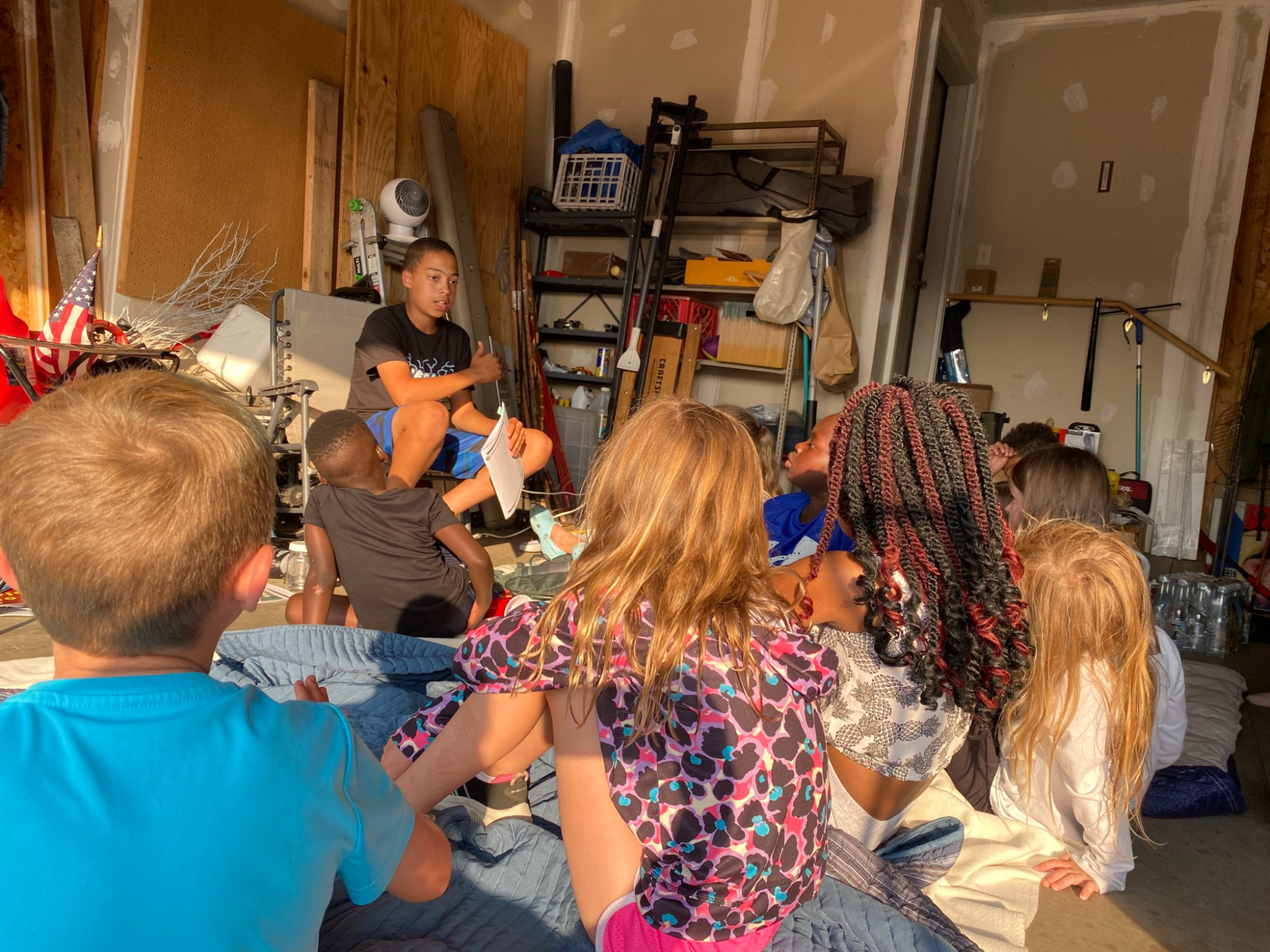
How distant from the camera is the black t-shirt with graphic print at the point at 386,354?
3.52 meters

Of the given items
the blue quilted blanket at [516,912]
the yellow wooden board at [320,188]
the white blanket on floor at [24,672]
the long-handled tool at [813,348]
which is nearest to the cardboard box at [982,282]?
the long-handled tool at [813,348]

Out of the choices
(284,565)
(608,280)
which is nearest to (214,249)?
(284,565)

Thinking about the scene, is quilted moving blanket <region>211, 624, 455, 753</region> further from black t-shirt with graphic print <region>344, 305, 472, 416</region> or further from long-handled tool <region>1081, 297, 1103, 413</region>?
long-handled tool <region>1081, 297, 1103, 413</region>

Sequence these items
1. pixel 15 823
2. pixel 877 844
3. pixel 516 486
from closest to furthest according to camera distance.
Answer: pixel 15 823
pixel 877 844
pixel 516 486

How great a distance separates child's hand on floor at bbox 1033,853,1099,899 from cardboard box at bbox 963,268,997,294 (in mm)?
4941

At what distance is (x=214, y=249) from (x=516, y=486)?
1.93m

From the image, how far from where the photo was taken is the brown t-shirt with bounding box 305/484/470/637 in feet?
7.87

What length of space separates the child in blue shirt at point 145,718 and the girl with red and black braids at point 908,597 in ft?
2.99

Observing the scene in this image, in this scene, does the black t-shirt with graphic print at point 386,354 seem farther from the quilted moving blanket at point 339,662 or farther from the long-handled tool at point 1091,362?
the long-handled tool at point 1091,362

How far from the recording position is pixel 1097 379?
18.7ft

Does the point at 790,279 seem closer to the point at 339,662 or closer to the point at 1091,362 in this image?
the point at 1091,362

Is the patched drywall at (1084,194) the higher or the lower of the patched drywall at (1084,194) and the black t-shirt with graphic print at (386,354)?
the higher

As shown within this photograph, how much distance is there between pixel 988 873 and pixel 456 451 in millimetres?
2601

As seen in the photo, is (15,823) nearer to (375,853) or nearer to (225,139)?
(375,853)
